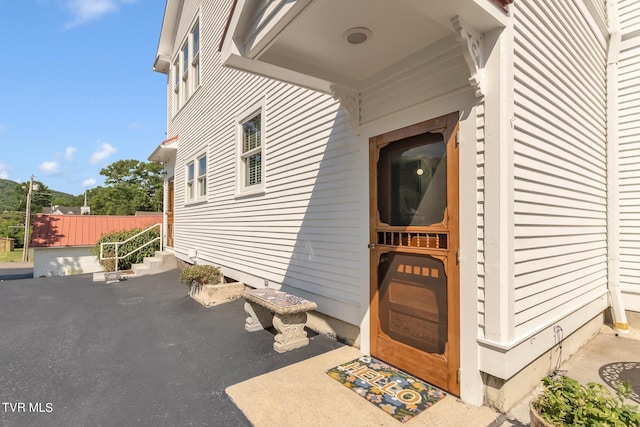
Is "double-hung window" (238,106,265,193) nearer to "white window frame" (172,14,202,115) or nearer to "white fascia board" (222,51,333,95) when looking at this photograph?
"white fascia board" (222,51,333,95)

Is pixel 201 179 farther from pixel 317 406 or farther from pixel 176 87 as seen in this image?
pixel 317 406

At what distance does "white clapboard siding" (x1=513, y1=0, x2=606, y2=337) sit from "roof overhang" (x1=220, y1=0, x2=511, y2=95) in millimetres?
742

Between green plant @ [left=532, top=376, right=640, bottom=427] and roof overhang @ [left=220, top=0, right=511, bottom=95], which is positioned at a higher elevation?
roof overhang @ [left=220, top=0, right=511, bottom=95]

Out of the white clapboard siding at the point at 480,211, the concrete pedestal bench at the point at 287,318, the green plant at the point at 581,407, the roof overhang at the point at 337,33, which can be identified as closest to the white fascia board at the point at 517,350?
the white clapboard siding at the point at 480,211

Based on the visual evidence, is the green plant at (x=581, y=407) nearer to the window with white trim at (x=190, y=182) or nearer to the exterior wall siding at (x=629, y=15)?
the exterior wall siding at (x=629, y=15)

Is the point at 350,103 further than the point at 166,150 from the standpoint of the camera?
No

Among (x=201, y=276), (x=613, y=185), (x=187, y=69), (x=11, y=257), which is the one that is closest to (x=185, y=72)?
(x=187, y=69)

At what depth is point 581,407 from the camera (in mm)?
1733

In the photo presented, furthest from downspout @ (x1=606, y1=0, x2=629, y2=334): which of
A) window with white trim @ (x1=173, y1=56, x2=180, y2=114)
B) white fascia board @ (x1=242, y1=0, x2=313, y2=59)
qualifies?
window with white trim @ (x1=173, y1=56, x2=180, y2=114)

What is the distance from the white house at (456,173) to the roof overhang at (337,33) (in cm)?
2

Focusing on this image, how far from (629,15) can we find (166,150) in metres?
11.7

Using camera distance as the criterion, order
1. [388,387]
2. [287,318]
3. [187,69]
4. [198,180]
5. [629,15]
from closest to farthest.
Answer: [388,387]
[287,318]
[629,15]
[198,180]
[187,69]

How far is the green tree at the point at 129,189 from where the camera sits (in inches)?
1464

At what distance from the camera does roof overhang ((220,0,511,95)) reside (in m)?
2.15
